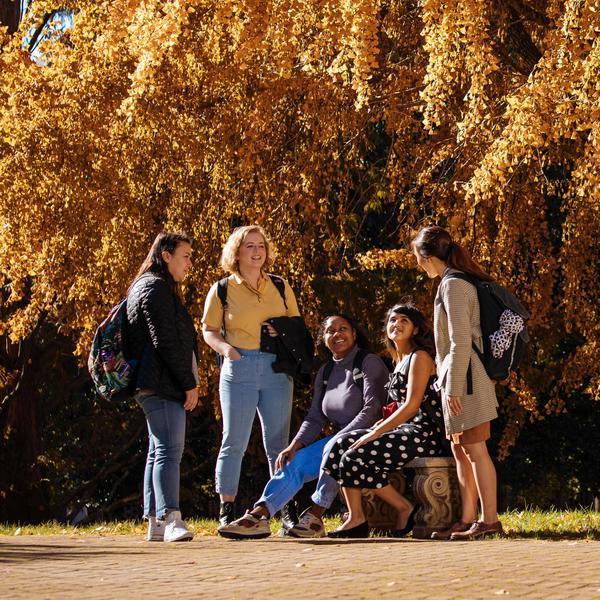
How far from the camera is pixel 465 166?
10.3 m

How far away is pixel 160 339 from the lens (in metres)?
7.35

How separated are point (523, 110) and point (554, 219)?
1192cm

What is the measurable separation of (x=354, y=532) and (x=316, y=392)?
102 centimetres

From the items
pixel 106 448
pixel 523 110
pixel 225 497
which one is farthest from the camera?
pixel 106 448

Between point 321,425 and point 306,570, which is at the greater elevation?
point 321,425

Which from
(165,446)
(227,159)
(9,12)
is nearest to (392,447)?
(165,446)

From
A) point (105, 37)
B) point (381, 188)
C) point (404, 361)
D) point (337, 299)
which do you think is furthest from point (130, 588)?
point (337, 299)

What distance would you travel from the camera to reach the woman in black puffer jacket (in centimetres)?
735

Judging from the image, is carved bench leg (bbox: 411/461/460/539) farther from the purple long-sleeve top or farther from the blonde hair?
the blonde hair

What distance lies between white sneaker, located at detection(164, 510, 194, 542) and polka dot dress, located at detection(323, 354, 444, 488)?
90cm

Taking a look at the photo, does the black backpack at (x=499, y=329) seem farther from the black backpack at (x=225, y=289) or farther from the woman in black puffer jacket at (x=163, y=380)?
the woman in black puffer jacket at (x=163, y=380)

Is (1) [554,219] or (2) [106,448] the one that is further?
(2) [106,448]

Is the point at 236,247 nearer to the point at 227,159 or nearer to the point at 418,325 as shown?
the point at 418,325

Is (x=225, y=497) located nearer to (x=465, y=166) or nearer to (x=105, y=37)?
(x=105, y=37)
